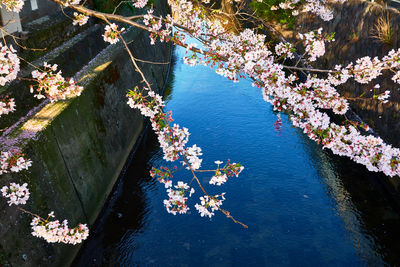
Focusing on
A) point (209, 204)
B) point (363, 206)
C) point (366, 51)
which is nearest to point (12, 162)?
point (209, 204)

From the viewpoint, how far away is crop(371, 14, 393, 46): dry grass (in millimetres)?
9383

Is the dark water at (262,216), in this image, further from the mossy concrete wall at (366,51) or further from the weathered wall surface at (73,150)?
the mossy concrete wall at (366,51)

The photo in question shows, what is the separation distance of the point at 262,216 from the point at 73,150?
4.33 metres

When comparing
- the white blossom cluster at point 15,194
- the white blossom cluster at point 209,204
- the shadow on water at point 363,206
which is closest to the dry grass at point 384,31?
the shadow on water at point 363,206

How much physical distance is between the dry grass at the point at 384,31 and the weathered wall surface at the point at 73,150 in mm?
7606

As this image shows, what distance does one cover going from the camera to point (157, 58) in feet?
51.8

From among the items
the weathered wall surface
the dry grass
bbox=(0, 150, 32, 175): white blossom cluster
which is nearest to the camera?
bbox=(0, 150, 32, 175): white blossom cluster

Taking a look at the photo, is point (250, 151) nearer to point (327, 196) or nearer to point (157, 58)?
point (327, 196)

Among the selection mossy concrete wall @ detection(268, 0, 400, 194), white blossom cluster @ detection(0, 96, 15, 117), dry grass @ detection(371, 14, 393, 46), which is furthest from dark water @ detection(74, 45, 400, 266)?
dry grass @ detection(371, 14, 393, 46)

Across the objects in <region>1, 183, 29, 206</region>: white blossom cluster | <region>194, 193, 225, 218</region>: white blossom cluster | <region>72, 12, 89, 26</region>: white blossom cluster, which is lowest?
<region>1, 183, 29, 206</region>: white blossom cluster

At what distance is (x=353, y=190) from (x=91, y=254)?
6486 millimetres

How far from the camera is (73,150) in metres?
6.57

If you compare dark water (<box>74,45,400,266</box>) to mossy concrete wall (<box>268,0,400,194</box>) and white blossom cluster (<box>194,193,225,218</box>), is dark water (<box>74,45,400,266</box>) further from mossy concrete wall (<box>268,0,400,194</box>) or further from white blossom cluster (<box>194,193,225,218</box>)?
white blossom cluster (<box>194,193,225,218</box>)

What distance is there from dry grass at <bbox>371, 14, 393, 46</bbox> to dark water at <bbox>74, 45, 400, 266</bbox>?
3649 millimetres
